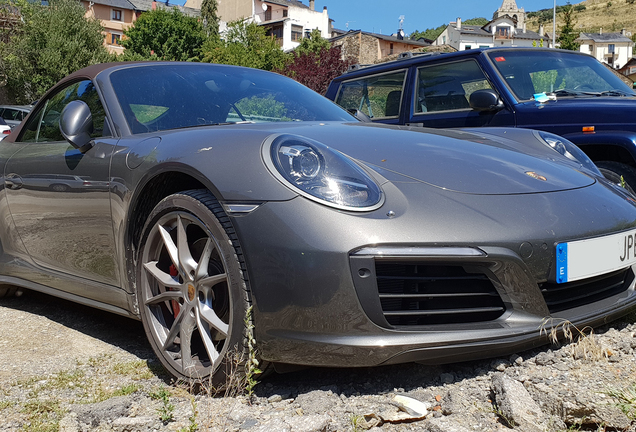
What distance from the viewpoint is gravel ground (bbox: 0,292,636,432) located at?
72.1 inches

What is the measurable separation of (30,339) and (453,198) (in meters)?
2.22

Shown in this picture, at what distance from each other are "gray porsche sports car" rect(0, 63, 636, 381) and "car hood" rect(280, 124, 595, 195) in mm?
11

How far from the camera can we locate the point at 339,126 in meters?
2.90

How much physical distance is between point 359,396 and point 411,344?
0.28 meters

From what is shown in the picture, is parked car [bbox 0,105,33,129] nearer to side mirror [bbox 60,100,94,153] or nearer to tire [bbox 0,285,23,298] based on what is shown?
tire [bbox 0,285,23,298]

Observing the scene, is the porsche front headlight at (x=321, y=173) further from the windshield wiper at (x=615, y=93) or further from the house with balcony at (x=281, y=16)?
the house with balcony at (x=281, y=16)

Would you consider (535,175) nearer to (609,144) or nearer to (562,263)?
(562,263)

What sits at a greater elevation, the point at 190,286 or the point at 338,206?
the point at 338,206

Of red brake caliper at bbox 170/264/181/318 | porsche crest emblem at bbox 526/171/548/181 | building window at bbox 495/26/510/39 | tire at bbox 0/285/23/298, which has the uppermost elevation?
building window at bbox 495/26/510/39

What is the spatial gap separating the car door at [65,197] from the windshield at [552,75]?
3495 mm

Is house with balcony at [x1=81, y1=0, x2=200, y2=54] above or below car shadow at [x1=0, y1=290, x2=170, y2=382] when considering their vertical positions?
above

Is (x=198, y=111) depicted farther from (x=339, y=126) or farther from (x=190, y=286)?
(x=190, y=286)

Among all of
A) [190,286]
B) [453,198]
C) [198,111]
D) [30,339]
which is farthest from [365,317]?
[30,339]

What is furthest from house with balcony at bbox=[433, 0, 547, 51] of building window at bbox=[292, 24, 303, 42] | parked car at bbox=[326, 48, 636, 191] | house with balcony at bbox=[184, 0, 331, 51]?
parked car at bbox=[326, 48, 636, 191]
